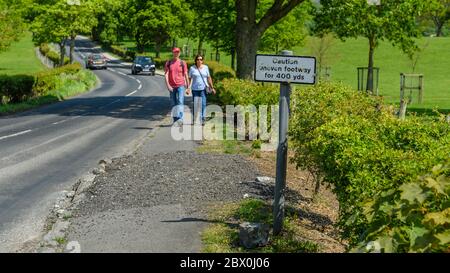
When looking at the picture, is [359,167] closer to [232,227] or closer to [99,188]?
[232,227]

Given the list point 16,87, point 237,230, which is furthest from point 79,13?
point 237,230

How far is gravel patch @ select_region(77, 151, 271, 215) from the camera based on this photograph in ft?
27.5

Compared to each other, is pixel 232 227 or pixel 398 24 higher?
pixel 398 24

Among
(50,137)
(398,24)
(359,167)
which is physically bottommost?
(50,137)

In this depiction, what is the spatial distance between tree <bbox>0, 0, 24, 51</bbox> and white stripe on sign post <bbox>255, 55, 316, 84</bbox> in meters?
51.2

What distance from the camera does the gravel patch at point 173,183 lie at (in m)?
8.38

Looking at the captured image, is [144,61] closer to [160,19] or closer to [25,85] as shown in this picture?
[160,19]

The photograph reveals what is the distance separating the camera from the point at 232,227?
711 centimetres

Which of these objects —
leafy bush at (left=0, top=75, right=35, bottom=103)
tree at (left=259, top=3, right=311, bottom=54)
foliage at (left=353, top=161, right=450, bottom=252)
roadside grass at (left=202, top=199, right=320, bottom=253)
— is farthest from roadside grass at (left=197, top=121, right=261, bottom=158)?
tree at (left=259, top=3, right=311, bottom=54)

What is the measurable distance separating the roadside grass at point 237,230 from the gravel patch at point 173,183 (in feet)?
1.45

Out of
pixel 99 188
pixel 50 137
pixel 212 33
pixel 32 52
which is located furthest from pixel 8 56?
pixel 99 188

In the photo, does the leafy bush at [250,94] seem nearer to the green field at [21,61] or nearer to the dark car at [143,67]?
the dark car at [143,67]

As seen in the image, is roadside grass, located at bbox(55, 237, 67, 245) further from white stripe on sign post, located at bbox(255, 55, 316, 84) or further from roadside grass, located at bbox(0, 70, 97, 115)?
roadside grass, located at bbox(0, 70, 97, 115)
